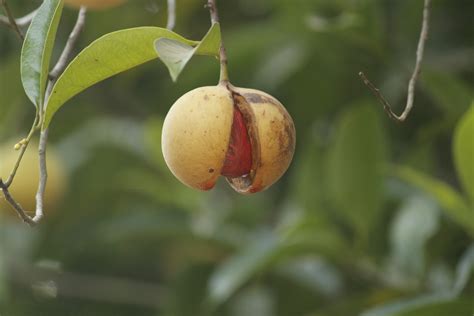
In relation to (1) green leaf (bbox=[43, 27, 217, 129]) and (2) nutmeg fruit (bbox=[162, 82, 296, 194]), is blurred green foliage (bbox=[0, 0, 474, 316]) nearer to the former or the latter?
(2) nutmeg fruit (bbox=[162, 82, 296, 194])

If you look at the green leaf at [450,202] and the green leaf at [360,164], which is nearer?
the green leaf at [450,202]

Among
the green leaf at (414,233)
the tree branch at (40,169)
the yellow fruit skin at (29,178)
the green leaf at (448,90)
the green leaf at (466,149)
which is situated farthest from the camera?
the yellow fruit skin at (29,178)

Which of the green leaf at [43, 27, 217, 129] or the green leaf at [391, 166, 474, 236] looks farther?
the green leaf at [391, 166, 474, 236]

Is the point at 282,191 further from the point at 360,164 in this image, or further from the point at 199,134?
the point at 199,134

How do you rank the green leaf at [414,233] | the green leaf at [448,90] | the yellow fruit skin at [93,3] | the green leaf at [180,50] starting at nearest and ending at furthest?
the green leaf at [180,50], the yellow fruit skin at [93,3], the green leaf at [414,233], the green leaf at [448,90]

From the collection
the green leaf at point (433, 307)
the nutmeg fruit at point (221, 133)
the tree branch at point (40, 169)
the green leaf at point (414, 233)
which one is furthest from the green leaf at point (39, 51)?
the green leaf at point (414, 233)

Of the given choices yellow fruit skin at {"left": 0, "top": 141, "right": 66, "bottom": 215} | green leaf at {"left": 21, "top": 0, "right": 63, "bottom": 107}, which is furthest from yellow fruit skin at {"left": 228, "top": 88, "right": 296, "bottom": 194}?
yellow fruit skin at {"left": 0, "top": 141, "right": 66, "bottom": 215}

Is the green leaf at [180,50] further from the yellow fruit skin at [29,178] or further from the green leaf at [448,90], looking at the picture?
the yellow fruit skin at [29,178]
